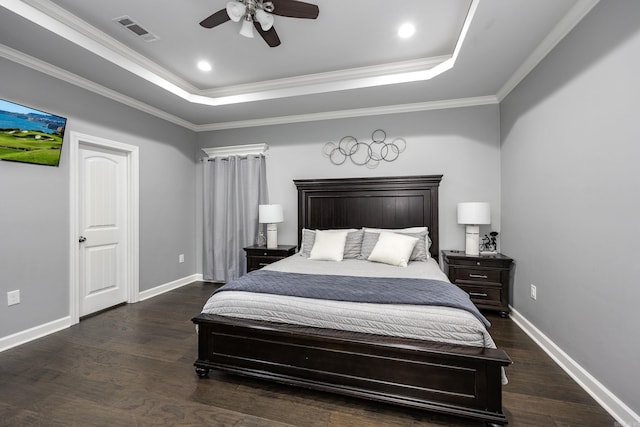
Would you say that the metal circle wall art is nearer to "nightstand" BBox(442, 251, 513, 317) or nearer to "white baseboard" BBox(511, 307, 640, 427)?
"nightstand" BBox(442, 251, 513, 317)

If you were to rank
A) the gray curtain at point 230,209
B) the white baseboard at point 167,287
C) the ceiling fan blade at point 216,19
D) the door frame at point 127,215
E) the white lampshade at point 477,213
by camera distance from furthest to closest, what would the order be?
the gray curtain at point 230,209 → the white baseboard at point 167,287 → the white lampshade at point 477,213 → the door frame at point 127,215 → the ceiling fan blade at point 216,19

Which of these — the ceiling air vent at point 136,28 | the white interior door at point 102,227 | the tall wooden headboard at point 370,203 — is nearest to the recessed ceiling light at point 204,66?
the ceiling air vent at point 136,28

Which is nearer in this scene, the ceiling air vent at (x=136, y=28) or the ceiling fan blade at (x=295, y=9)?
the ceiling fan blade at (x=295, y=9)

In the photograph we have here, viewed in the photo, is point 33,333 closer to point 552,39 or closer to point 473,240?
point 473,240

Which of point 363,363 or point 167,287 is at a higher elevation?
point 363,363

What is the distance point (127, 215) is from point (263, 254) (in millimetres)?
1848

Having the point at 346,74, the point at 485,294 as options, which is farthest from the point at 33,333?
the point at 485,294

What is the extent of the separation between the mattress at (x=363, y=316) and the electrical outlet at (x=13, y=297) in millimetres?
1942

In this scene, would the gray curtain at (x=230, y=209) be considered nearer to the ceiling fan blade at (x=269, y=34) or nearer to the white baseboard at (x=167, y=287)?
the white baseboard at (x=167, y=287)

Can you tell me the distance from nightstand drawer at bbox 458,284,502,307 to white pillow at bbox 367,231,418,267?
0.90m

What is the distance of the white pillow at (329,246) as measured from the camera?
3273mm

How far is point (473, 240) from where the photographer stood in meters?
3.36

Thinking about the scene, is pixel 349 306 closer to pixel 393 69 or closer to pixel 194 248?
pixel 393 69

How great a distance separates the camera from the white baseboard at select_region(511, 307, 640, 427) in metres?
1.58
